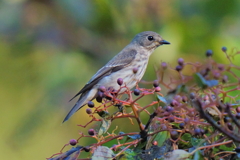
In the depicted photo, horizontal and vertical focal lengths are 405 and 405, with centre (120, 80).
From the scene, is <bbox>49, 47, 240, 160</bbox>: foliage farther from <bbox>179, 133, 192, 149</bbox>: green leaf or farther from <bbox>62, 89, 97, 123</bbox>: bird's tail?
<bbox>62, 89, 97, 123</bbox>: bird's tail

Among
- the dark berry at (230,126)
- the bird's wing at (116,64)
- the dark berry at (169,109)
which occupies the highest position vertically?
the bird's wing at (116,64)

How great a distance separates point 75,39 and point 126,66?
116cm

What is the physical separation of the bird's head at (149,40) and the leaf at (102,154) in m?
3.52

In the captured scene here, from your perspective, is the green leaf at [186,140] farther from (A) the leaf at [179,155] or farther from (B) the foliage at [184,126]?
(A) the leaf at [179,155]

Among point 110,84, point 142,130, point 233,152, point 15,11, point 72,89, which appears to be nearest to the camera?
point 233,152

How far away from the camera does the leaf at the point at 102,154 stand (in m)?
1.96

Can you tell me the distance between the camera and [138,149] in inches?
83.9

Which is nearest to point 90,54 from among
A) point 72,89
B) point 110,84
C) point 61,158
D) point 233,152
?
point 72,89

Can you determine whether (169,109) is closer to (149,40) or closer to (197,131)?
(197,131)

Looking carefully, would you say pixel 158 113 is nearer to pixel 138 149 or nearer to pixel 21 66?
pixel 138 149

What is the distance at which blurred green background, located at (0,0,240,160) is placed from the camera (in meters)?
5.25

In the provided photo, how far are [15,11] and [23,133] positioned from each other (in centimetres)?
178

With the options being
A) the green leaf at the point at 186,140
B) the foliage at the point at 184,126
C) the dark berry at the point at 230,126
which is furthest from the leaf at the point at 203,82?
the green leaf at the point at 186,140

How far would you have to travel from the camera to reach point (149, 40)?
215 inches
